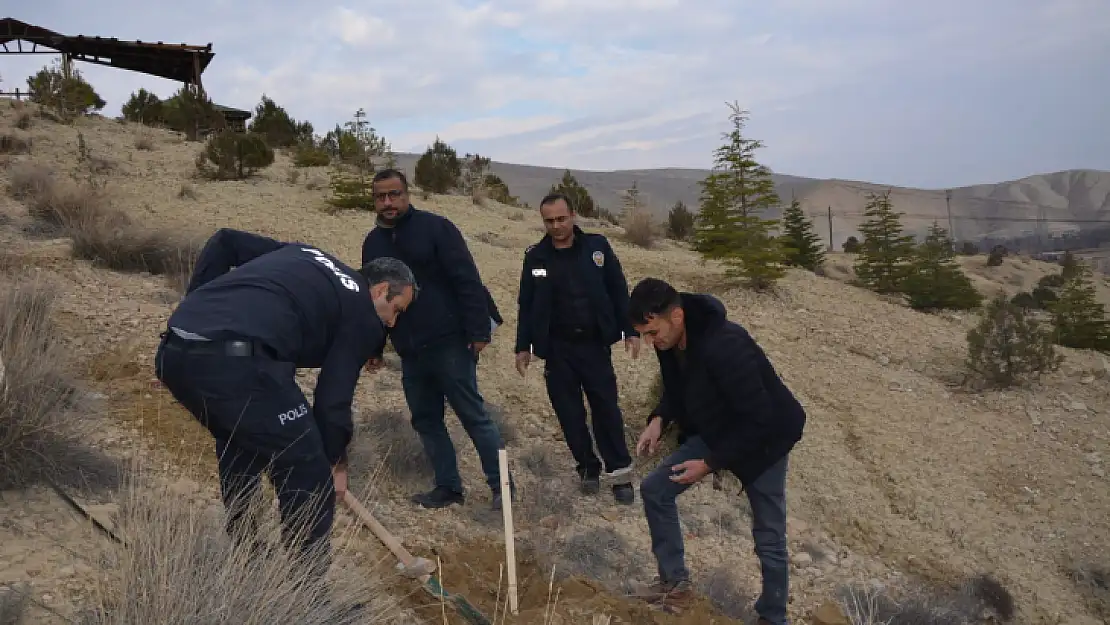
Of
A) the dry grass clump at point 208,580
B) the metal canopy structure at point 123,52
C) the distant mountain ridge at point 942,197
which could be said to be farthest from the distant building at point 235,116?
the distant mountain ridge at point 942,197

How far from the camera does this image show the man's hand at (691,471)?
10.6ft

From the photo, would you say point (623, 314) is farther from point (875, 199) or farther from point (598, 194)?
point (598, 194)

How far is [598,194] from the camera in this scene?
81.0 meters

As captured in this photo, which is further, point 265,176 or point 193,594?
point 265,176

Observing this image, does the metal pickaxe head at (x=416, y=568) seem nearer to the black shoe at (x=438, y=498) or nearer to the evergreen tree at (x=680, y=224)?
the black shoe at (x=438, y=498)

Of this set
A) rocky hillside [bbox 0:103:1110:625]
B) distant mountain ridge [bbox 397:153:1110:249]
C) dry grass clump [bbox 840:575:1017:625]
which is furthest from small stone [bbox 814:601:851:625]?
distant mountain ridge [bbox 397:153:1110:249]

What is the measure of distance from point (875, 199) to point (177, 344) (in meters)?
12.4

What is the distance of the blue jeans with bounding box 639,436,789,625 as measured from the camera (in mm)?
3375

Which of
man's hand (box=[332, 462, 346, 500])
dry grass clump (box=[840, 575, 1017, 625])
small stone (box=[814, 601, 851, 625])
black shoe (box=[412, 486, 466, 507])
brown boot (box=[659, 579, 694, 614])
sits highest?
man's hand (box=[332, 462, 346, 500])

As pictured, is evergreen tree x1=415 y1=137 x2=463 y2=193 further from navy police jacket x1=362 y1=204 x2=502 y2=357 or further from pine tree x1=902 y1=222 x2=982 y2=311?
navy police jacket x1=362 y1=204 x2=502 y2=357

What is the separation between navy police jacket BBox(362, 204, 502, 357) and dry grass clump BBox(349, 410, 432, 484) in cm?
86

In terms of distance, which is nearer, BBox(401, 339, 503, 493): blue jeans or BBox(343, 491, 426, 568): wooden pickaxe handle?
BBox(343, 491, 426, 568): wooden pickaxe handle

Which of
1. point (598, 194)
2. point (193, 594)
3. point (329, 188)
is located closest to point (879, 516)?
point (193, 594)

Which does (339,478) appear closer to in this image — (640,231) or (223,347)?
(223,347)
